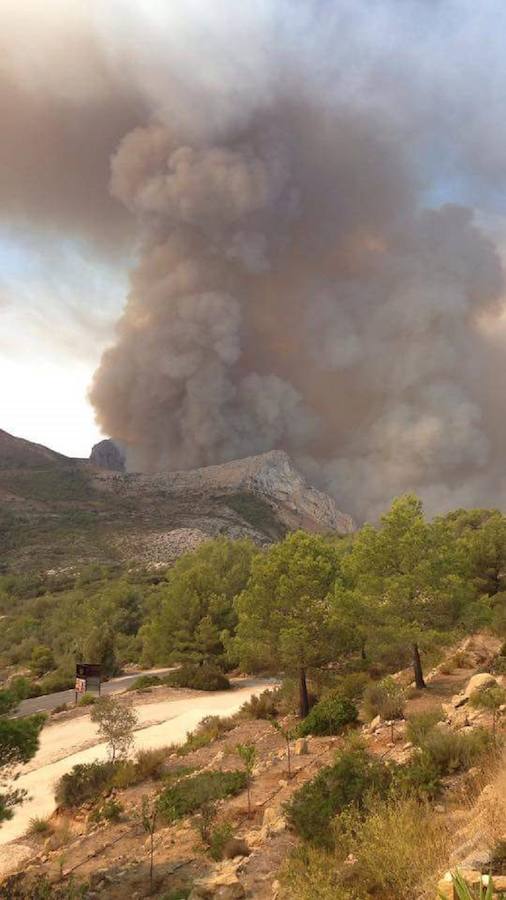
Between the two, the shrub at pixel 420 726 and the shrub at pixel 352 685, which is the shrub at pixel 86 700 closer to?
the shrub at pixel 352 685

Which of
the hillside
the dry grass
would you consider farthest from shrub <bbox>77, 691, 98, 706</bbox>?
the hillside

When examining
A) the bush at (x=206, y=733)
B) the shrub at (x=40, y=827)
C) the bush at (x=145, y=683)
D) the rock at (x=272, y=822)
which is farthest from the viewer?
the bush at (x=145, y=683)

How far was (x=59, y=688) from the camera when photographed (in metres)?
32.3

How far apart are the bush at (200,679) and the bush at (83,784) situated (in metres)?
14.0

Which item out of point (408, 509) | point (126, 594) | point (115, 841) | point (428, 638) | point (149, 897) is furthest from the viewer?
point (126, 594)

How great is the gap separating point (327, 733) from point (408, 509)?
7.75 m

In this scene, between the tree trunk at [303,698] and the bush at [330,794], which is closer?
the bush at [330,794]

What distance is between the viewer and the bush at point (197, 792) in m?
10.6

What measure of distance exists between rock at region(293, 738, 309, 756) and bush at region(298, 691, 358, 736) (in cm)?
110

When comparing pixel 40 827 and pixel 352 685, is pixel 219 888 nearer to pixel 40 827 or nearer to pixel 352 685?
pixel 40 827

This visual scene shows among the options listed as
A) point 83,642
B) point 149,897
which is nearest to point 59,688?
point 83,642

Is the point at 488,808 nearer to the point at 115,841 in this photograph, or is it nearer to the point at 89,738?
the point at 115,841

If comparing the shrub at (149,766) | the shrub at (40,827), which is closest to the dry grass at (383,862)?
the shrub at (40,827)

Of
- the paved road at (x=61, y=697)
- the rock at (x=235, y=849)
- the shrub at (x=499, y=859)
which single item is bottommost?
the paved road at (x=61, y=697)
